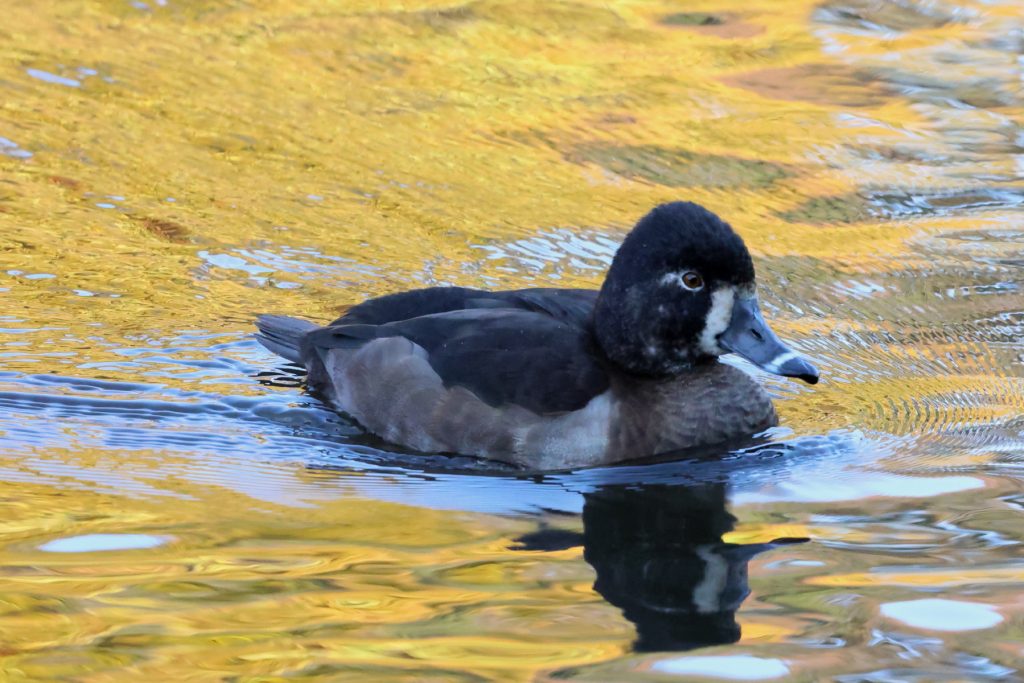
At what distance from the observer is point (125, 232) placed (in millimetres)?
8586

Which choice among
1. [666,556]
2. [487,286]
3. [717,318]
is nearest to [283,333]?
[487,286]

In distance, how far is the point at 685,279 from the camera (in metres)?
6.15

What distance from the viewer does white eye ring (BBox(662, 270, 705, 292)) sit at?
242 inches

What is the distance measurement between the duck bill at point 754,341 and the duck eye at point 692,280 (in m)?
0.18

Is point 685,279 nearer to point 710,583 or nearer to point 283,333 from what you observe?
point 710,583

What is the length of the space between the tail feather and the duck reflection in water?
2.01m

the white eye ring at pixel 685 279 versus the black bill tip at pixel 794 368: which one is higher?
the white eye ring at pixel 685 279

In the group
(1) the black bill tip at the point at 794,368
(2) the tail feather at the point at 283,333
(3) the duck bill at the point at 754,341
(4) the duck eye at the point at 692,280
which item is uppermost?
(4) the duck eye at the point at 692,280

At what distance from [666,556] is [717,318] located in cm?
144

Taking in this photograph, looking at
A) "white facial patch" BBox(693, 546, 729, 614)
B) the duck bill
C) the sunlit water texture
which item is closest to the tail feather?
the sunlit water texture

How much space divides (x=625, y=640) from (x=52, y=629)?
5.39 feet

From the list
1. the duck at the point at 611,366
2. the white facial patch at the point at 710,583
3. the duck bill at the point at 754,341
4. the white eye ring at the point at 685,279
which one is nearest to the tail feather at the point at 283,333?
the duck at the point at 611,366

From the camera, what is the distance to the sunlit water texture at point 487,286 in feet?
14.4

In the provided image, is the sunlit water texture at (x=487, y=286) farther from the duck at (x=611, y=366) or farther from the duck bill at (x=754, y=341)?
the duck bill at (x=754, y=341)
